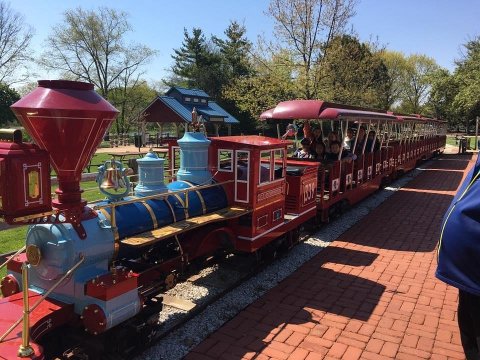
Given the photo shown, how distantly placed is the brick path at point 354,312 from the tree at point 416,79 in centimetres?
5923

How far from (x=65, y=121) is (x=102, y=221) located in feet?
3.99

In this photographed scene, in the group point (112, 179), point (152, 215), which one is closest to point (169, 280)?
point (152, 215)

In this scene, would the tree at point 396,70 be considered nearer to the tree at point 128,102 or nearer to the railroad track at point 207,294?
the tree at point 128,102

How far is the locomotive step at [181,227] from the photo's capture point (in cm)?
431

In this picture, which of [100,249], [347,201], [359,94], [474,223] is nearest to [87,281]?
[100,249]

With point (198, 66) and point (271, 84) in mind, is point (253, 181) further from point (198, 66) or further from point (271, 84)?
point (198, 66)

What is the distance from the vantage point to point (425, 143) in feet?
78.0

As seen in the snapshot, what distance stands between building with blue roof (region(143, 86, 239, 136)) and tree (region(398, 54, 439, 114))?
39.0 metres

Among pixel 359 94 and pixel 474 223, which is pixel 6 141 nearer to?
pixel 474 223

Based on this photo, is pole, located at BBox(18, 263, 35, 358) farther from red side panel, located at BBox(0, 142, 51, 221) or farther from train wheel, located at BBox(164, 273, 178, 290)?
train wheel, located at BBox(164, 273, 178, 290)

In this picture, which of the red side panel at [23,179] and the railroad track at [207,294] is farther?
the railroad track at [207,294]

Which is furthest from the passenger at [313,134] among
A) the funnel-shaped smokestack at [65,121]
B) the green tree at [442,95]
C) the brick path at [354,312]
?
the green tree at [442,95]

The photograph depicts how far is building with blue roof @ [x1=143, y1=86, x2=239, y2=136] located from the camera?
30.2m

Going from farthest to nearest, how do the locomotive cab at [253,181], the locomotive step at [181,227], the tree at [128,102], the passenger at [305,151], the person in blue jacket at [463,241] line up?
1. the tree at [128,102]
2. the passenger at [305,151]
3. the locomotive cab at [253,181]
4. the locomotive step at [181,227]
5. the person in blue jacket at [463,241]
